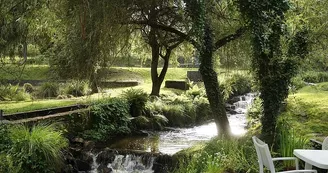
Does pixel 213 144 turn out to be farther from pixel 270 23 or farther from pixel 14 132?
pixel 14 132

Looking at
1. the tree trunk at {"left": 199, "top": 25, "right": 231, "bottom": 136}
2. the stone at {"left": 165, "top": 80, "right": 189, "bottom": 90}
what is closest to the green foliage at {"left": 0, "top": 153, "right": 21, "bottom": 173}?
the tree trunk at {"left": 199, "top": 25, "right": 231, "bottom": 136}

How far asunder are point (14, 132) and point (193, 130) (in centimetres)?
663

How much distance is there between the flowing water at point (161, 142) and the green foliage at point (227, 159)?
2.39 m

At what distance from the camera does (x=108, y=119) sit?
1061 cm

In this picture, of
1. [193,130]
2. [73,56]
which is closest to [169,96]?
[193,130]

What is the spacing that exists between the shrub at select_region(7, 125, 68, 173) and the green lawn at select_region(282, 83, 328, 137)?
4.85m

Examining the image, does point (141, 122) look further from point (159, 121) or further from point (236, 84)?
point (236, 84)

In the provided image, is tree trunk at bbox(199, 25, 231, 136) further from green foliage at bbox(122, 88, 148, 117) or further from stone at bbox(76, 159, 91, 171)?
green foliage at bbox(122, 88, 148, 117)

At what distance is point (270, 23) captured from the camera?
585 cm

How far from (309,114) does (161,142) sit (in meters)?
4.12

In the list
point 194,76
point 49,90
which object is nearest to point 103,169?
point 49,90

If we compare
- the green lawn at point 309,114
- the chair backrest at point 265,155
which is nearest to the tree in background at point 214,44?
the green lawn at point 309,114

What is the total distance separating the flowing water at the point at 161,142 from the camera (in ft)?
27.2

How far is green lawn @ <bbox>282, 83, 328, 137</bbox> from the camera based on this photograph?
281 inches
